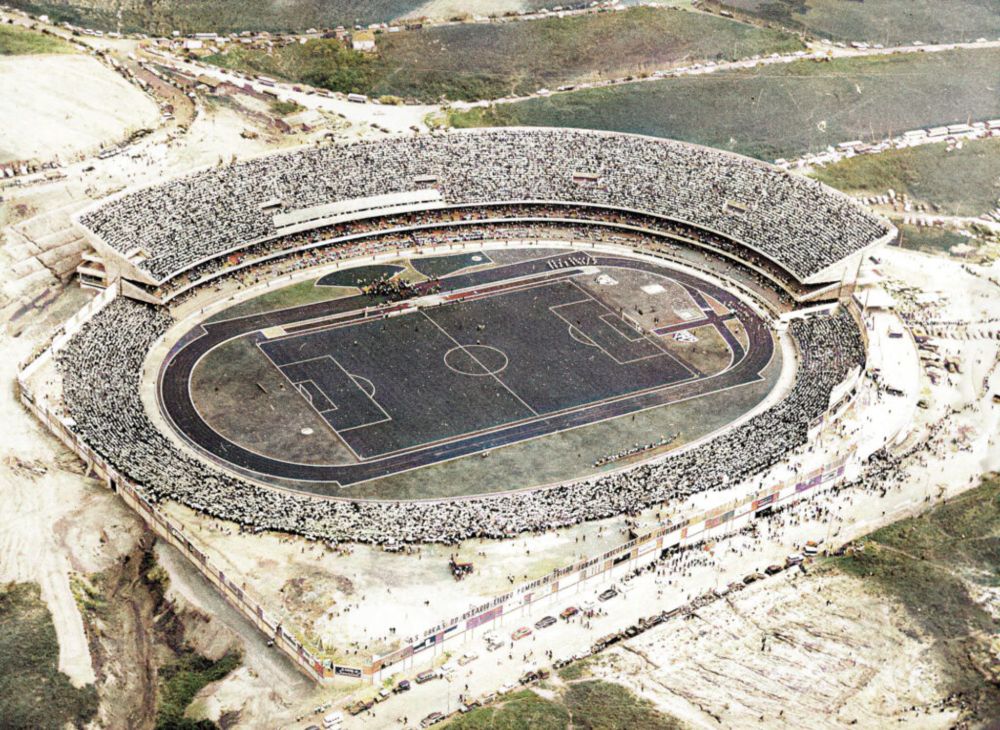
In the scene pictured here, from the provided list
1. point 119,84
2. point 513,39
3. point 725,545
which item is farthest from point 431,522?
point 513,39

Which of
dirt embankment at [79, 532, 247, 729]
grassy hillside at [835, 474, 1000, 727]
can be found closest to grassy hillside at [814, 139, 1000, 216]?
grassy hillside at [835, 474, 1000, 727]

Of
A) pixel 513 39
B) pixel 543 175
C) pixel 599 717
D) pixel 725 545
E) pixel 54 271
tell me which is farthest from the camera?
pixel 513 39

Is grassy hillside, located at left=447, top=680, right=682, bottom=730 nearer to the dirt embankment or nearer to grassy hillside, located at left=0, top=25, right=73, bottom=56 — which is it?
the dirt embankment

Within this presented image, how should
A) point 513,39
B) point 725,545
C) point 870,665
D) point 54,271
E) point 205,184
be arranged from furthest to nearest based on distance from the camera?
1. point 513,39
2. point 205,184
3. point 54,271
4. point 725,545
5. point 870,665

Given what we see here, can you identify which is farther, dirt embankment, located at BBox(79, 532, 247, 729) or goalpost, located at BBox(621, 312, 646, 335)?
goalpost, located at BBox(621, 312, 646, 335)

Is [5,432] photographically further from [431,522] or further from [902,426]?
[902,426]

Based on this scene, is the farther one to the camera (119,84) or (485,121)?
(485,121)
